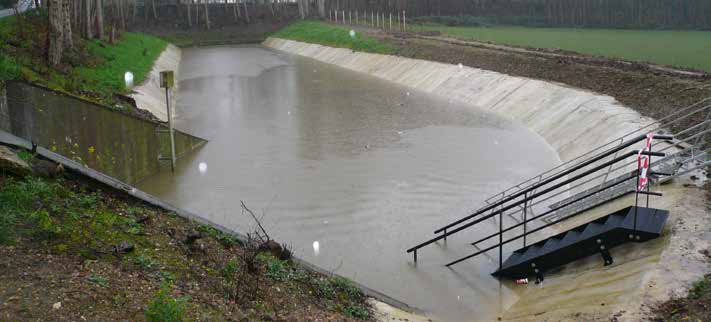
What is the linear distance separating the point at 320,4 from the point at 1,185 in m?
71.4

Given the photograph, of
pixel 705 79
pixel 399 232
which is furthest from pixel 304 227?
pixel 705 79

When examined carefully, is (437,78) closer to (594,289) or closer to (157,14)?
(594,289)

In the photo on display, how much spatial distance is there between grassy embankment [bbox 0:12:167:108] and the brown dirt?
1675cm

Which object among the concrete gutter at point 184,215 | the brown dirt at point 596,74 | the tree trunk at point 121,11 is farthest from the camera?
the tree trunk at point 121,11

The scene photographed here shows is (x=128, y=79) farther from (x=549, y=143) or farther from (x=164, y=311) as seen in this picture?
(x=164, y=311)

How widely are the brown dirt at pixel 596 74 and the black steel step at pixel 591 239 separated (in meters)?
9.74

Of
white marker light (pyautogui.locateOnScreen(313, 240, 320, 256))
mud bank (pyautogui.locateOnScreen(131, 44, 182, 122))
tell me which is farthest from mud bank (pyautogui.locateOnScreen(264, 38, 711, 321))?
mud bank (pyautogui.locateOnScreen(131, 44, 182, 122))

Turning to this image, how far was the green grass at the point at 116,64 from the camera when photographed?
25.0m

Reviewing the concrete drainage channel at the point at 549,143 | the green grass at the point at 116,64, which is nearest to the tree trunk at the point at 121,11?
the green grass at the point at 116,64

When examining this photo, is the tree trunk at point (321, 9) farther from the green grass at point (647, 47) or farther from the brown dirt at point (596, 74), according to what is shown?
the brown dirt at point (596, 74)

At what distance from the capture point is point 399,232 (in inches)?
526

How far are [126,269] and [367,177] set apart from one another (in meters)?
10.2

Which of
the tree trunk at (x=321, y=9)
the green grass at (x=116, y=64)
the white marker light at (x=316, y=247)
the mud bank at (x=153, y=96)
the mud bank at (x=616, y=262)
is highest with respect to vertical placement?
the tree trunk at (x=321, y=9)

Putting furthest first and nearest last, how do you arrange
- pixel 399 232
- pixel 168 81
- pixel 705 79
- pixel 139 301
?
pixel 705 79, pixel 168 81, pixel 399 232, pixel 139 301
